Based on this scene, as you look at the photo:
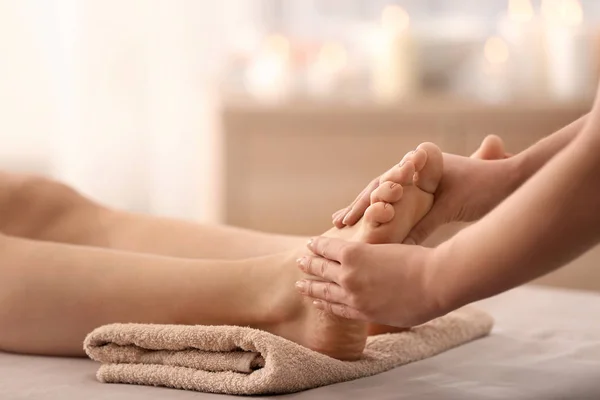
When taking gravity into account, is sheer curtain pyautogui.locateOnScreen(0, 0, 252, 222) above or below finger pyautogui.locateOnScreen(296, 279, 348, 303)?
above

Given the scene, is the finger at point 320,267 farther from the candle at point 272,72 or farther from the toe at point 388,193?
the candle at point 272,72

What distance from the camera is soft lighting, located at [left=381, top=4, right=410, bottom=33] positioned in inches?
112

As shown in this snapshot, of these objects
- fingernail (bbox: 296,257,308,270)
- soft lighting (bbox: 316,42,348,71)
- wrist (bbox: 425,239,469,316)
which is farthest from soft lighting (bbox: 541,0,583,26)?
wrist (bbox: 425,239,469,316)

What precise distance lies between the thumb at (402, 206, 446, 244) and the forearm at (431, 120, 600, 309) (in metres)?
0.23

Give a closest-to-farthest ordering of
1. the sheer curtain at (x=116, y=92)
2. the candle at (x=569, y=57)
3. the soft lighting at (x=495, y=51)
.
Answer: the candle at (x=569, y=57)
the soft lighting at (x=495, y=51)
the sheer curtain at (x=116, y=92)

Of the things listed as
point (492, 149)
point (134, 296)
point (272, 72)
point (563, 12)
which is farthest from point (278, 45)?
point (134, 296)

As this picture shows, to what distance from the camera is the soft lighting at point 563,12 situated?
2768 millimetres

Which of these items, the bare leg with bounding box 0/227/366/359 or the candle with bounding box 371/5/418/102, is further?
the candle with bounding box 371/5/418/102

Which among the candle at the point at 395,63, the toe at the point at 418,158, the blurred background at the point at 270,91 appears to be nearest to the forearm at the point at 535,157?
the toe at the point at 418,158

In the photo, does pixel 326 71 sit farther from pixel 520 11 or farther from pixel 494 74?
pixel 520 11

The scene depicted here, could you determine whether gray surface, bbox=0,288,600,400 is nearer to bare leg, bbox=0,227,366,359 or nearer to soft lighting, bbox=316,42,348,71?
bare leg, bbox=0,227,366,359

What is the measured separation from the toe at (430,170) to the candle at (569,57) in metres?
1.75

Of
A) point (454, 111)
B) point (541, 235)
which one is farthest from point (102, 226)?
point (454, 111)

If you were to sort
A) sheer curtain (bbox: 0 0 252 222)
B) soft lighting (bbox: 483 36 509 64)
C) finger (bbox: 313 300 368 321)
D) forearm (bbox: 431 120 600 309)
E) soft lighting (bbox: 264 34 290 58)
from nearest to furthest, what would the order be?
forearm (bbox: 431 120 600 309) → finger (bbox: 313 300 368 321) → soft lighting (bbox: 483 36 509 64) → soft lighting (bbox: 264 34 290 58) → sheer curtain (bbox: 0 0 252 222)
